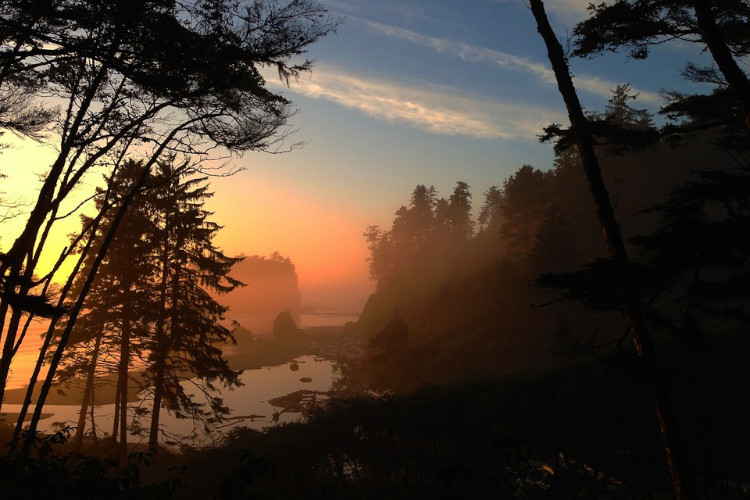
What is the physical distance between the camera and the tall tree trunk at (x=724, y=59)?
6.23 m

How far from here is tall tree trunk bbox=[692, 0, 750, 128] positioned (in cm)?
623

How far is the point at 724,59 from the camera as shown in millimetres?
6441

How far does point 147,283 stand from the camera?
57.3 ft

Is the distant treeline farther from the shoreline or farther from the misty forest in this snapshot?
the shoreline

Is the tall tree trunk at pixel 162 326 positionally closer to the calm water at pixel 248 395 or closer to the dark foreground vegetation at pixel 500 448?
the calm water at pixel 248 395

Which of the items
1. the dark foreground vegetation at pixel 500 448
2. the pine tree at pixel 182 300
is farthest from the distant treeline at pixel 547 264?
the pine tree at pixel 182 300

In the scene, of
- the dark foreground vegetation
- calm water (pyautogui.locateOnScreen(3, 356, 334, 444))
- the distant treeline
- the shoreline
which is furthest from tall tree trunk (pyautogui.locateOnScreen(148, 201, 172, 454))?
the shoreline

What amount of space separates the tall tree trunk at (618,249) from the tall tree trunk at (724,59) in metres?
2.11

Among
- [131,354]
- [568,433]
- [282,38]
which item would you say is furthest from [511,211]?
[282,38]

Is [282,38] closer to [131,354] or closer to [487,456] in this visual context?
[487,456]

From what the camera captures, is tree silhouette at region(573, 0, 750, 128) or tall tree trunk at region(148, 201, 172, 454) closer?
tree silhouette at region(573, 0, 750, 128)

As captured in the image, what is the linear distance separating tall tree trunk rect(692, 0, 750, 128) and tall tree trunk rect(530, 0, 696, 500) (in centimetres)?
211

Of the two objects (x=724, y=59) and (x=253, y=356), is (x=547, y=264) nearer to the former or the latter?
(x=724, y=59)

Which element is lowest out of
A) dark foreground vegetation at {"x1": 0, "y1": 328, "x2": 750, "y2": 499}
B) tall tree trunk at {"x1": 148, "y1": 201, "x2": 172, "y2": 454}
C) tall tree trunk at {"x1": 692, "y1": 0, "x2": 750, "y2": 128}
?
dark foreground vegetation at {"x1": 0, "y1": 328, "x2": 750, "y2": 499}
